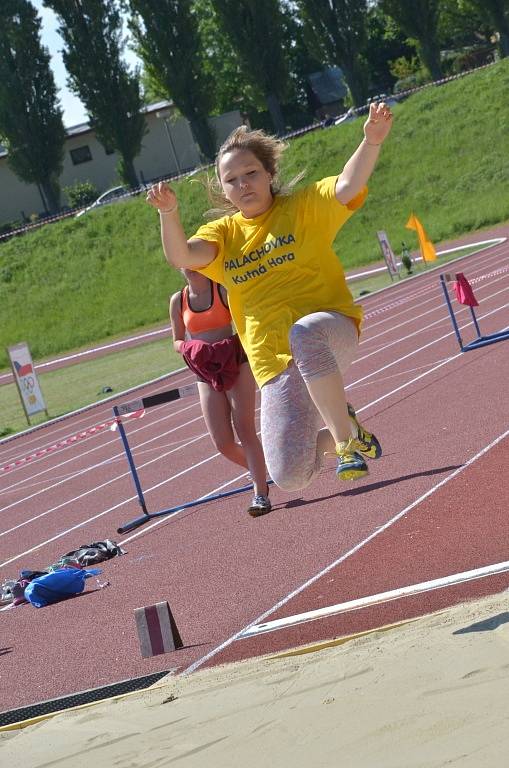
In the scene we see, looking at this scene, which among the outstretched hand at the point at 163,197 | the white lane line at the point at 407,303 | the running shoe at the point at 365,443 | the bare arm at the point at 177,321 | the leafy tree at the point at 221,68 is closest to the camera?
the outstretched hand at the point at 163,197

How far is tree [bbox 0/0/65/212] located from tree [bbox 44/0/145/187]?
1646 millimetres

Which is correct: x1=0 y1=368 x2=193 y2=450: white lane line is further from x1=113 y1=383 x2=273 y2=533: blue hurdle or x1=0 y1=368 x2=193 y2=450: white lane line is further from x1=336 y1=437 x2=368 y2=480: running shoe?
x1=336 y1=437 x2=368 y2=480: running shoe

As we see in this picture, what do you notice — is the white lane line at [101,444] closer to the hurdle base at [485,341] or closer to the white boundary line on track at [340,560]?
the hurdle base at [485,341]

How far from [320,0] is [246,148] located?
49102mm

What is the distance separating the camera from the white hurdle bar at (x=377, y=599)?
557cm

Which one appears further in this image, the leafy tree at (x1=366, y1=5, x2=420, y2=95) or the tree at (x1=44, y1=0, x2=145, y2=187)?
the leafy tree at (x1=366, y1=5, x2=420, y2=95)

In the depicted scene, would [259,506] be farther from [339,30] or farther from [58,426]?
[339,30]

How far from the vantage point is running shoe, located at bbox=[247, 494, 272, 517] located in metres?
8.50

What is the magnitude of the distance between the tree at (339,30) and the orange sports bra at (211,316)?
4633cm

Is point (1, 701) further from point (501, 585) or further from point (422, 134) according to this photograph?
point (422, 134)

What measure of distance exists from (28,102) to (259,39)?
10197 millimetres

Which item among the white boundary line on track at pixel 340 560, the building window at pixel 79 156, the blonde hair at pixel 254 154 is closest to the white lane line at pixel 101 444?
the white boundary line on track at pixel 340 560

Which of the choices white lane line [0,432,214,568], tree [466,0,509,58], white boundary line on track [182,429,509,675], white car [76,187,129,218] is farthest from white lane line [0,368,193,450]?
tree [466,0,509,58]

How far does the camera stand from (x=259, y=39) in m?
52.2
